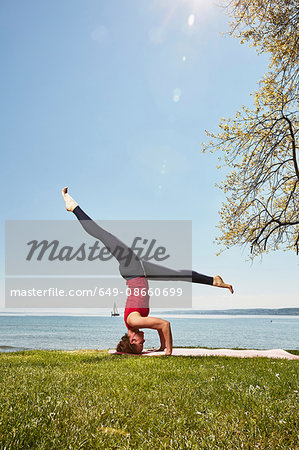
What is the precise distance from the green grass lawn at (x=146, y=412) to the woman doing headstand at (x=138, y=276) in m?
3.73

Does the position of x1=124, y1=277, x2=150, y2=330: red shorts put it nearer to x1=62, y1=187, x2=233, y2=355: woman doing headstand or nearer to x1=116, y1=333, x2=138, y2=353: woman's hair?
x1=62, y1=187, x2=233, y2=355: woman doing headstand

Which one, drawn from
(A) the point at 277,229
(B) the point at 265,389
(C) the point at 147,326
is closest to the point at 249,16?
(A) the point at 277,229

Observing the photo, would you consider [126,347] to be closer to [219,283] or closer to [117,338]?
[219,283]

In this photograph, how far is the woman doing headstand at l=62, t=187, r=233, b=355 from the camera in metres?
8.77

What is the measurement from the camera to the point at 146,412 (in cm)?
315

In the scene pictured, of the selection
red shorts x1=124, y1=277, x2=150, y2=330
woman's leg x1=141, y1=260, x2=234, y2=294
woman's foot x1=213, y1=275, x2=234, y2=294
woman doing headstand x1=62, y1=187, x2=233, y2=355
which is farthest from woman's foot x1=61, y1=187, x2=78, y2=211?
woman's foot x1=213, y1=275, x2=234, y2=294

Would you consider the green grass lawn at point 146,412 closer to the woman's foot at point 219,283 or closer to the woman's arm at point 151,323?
the woman's arm at point 151,323

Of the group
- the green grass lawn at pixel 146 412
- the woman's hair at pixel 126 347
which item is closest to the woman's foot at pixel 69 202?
the woman's hair at pixel 126 347

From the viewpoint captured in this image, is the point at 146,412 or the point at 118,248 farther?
→ the point at 118,248

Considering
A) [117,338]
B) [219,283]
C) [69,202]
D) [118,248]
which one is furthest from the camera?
[117,338]

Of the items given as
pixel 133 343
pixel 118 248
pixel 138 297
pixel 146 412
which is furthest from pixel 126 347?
pixel 146 412

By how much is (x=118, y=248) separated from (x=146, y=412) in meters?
5.84

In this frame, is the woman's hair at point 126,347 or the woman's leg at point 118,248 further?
the woman's hair at point 126,347

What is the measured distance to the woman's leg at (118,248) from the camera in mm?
8805
